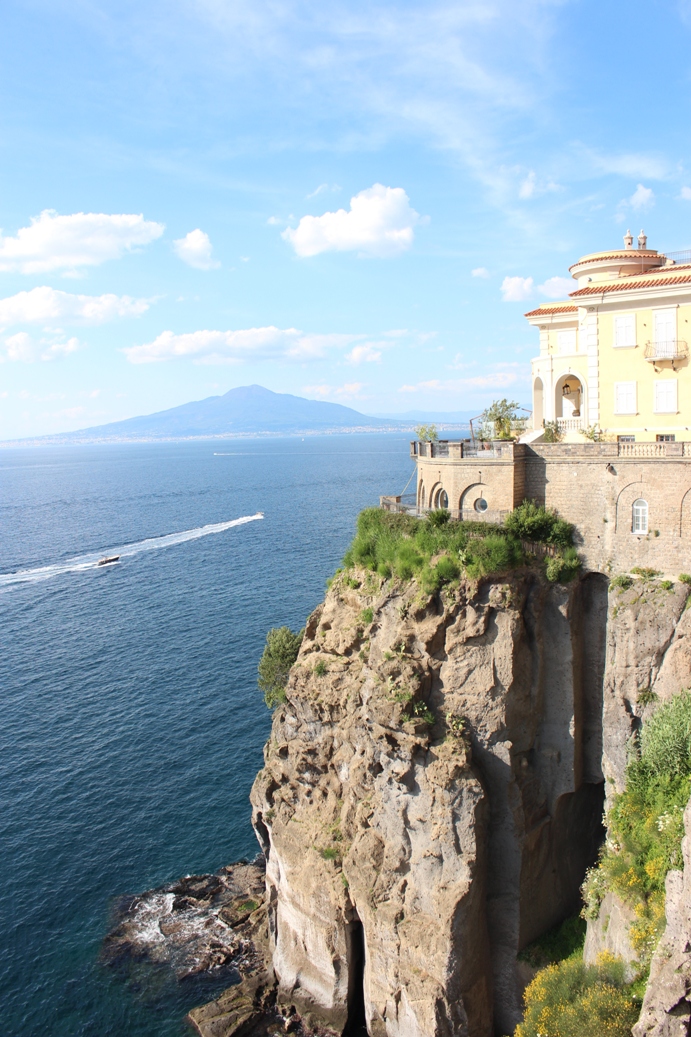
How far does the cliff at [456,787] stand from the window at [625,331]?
1176cm

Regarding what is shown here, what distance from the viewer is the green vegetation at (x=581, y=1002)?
2547cm

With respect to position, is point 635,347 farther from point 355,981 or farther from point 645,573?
point 355,981

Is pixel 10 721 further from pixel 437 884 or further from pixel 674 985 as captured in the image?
pixel 674 985

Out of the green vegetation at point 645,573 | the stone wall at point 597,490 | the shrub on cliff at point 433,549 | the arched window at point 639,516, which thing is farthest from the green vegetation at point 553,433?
the green vegetation at point 645,573

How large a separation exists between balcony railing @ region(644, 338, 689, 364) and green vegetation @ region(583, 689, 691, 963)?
51.7ft

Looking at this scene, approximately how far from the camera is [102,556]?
355 ft

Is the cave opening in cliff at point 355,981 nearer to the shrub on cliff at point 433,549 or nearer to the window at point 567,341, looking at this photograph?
the shrub on cliff at point 433,549

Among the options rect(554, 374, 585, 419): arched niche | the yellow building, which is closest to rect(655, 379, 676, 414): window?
the yellow building

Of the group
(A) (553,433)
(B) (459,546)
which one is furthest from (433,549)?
(A) (553,433)

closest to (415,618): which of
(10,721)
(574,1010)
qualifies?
(574,1010)

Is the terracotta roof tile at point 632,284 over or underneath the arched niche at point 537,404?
over

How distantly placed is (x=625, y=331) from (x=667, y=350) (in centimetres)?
224

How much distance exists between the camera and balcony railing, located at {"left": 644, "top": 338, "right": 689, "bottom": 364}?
3559 centimetres

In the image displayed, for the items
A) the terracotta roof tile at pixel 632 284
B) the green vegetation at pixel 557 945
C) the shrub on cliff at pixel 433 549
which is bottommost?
the green vegetation at pixel 557 945
